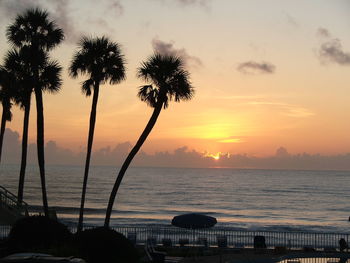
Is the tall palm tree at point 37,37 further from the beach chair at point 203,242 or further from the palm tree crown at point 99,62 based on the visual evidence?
the beach chair at point 203,242

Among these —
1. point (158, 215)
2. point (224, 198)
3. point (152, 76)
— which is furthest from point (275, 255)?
point (224, 198)

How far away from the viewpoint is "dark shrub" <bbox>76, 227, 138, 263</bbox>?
1738 centimetres

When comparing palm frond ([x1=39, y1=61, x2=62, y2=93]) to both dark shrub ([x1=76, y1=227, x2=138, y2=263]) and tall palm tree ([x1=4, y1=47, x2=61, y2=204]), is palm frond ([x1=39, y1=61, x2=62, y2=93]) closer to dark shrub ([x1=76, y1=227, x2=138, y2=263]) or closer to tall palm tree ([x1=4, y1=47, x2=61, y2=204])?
tall palm tree ([x1=4, y1=47, x2=61, y2=204])

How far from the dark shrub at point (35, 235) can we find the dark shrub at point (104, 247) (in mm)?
1770

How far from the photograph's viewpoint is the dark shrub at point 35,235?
63.4 ft

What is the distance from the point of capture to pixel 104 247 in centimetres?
1747

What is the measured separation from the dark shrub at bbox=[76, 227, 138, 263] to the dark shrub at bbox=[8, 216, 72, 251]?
1770mm

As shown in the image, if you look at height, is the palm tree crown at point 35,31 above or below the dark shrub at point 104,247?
above

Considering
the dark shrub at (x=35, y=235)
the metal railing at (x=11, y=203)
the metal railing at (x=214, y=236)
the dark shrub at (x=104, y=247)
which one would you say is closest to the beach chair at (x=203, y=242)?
the metal railing at (x=214, y=236)

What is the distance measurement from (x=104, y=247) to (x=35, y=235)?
3394 millimetres

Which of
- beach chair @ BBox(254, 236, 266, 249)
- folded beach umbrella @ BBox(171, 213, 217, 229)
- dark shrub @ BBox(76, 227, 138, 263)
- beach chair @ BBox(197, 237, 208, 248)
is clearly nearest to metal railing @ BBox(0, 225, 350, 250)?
beach chair @ BBox(197, 237, 208, 248)

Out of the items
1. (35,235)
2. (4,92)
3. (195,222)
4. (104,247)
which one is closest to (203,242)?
(195,222)

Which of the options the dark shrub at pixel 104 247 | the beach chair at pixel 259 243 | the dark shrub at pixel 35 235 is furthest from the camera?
the beach chair at pixel 259 243

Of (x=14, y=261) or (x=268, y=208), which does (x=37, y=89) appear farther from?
(x=268, y=208)
